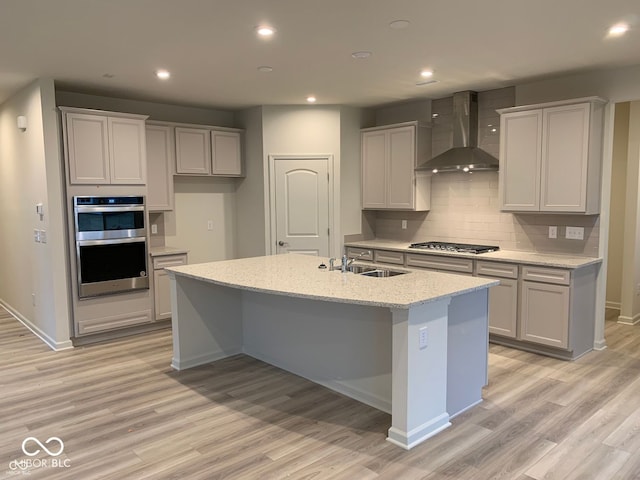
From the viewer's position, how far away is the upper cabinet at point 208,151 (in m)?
5.88

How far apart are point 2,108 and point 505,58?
5583 mm

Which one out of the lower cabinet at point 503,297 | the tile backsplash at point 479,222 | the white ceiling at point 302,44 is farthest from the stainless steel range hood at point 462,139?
the lower cabinet at point 503,297

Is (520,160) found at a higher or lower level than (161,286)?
higher

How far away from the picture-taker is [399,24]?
10.6 feet

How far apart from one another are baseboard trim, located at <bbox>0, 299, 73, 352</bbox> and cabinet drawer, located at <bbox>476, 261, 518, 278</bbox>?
4208mm

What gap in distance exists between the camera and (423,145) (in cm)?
586

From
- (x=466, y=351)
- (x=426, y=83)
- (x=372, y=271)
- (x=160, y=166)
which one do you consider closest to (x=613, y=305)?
(x=426, y=83)

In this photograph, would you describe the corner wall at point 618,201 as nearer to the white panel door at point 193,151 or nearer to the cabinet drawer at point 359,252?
the cabinet drawer at point 359,252

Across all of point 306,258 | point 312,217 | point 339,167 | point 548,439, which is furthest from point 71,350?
point 548,439

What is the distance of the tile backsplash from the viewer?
192 inches

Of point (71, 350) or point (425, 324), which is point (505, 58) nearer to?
point (425, 324)

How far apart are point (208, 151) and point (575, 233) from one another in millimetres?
4266

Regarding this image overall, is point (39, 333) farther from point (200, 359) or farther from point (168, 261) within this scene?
point (200, 359)

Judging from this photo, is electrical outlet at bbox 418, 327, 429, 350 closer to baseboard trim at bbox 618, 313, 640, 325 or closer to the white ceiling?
the white ceiling
